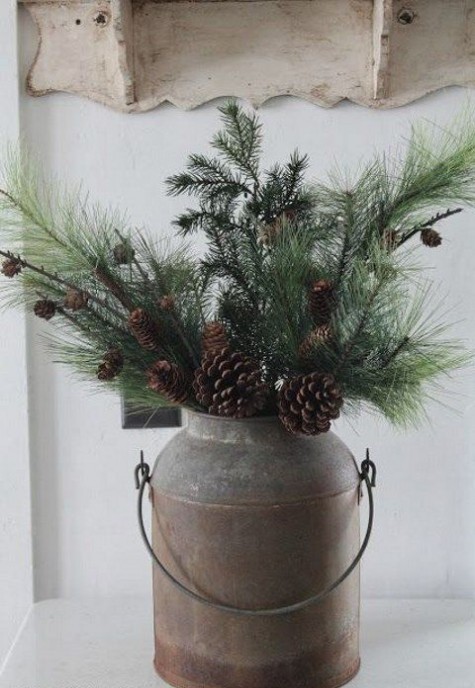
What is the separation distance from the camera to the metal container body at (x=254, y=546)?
32.1 inches

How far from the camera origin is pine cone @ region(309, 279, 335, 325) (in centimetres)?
78

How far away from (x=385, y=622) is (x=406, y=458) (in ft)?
0.74

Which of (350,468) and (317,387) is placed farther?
(350,468)

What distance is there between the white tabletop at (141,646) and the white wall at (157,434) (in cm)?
7

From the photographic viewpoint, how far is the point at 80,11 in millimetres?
1158

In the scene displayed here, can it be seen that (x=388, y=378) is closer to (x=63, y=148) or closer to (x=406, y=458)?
(x=406, y=458)

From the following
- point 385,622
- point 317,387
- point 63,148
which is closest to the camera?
point 317,387

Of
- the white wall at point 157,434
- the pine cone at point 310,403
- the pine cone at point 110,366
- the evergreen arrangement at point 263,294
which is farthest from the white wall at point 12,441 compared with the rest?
the pine cone at point 310,403

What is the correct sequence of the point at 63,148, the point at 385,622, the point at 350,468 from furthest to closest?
the point at 63,148, the point at 385,622, the point at 350,468

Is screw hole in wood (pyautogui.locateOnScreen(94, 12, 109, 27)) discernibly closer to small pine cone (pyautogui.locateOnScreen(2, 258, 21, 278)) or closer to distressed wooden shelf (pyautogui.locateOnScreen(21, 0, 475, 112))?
distressed wooden shelf (pyautogui.locateOnScreen(21, 0, 475, 112))

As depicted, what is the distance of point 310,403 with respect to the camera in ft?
2.51

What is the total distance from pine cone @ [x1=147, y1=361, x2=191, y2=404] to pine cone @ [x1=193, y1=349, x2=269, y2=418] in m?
0.02

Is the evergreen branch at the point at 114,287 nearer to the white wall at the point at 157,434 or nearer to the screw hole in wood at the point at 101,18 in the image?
the white wall at the point at 157,434

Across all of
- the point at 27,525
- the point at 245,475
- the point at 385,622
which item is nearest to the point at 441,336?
the point at 385,622
